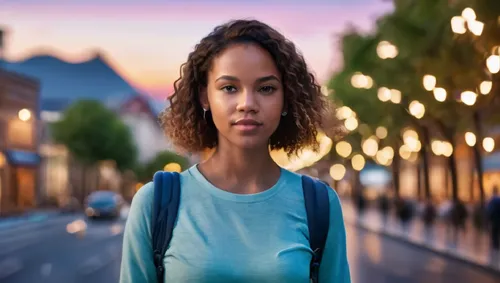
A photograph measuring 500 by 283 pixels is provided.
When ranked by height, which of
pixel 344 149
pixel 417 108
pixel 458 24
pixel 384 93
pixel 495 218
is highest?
pixel 458 24

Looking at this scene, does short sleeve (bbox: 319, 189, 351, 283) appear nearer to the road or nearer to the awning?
the road

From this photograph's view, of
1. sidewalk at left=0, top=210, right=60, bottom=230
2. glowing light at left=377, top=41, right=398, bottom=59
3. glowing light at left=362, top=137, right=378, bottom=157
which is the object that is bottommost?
sidewalk at left=0, top=210, right=60, bottom=230

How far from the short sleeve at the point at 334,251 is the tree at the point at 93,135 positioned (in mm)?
107088

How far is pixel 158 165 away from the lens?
174000 millimetres

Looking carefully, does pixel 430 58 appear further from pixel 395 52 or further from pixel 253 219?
pixel 253 219

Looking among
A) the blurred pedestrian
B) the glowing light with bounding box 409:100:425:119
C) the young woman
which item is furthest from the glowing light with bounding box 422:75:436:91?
the young woman

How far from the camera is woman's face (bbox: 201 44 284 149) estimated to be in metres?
3.60

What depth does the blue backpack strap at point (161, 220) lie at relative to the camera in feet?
11.6

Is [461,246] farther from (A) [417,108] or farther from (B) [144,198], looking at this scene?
(B) [144,198]

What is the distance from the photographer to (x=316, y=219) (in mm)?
3672

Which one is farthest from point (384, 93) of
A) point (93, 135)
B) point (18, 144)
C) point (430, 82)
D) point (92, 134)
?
point (93, 135)

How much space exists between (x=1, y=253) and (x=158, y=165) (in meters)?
141

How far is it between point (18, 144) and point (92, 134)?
29786 millimetres

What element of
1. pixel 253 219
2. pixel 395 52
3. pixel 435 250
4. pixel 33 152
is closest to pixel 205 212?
pixel 253 219
